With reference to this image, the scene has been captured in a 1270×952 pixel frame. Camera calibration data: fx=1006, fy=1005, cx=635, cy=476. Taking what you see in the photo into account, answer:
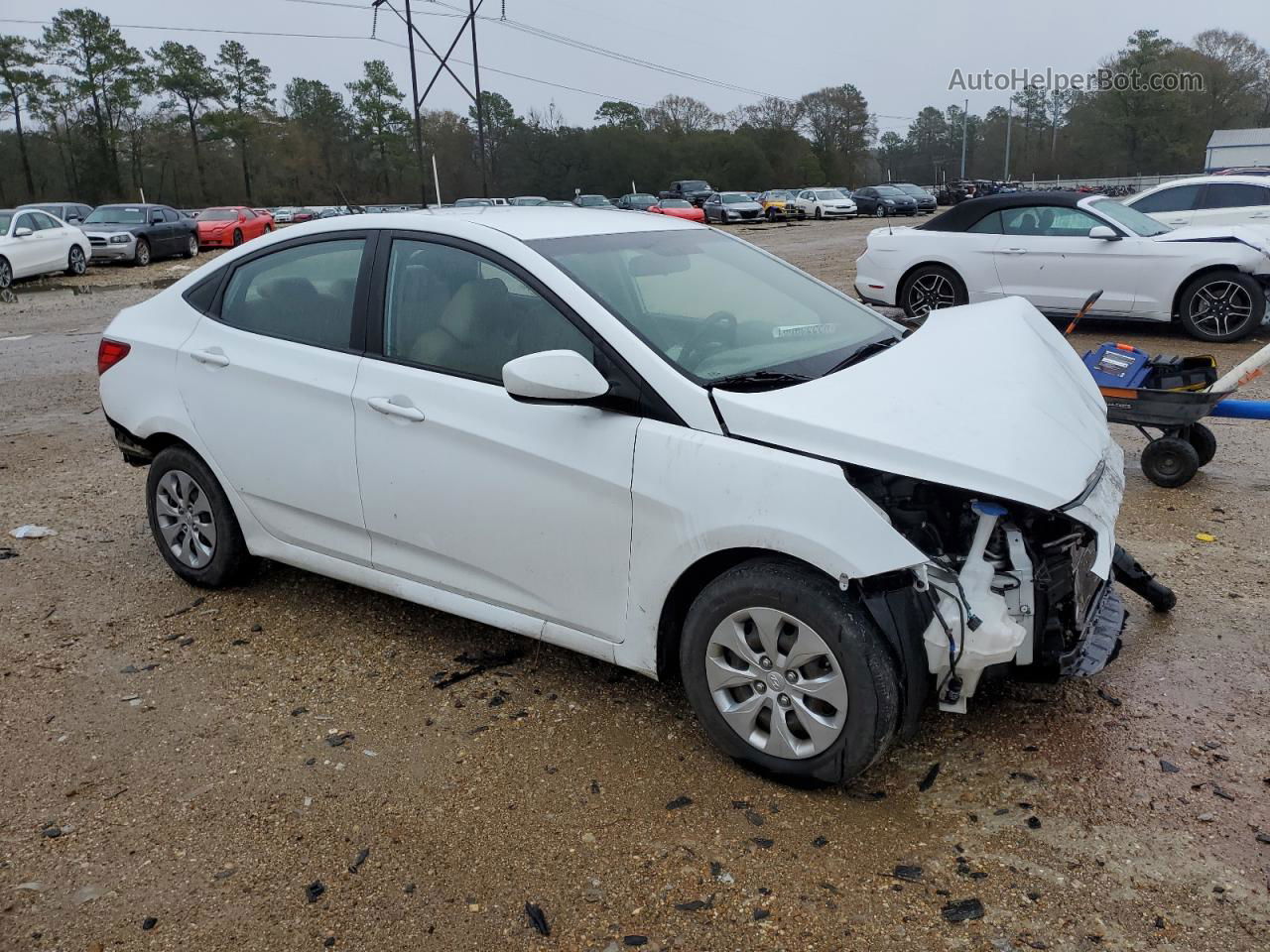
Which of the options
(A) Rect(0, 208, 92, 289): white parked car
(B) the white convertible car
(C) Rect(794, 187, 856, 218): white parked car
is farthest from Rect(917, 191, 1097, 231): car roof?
(C) Rect(794, 187, 856, 218): white parked car

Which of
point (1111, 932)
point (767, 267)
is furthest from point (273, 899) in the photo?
point (767, 267)

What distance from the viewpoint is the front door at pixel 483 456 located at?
3.26m

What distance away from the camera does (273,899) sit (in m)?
2.71

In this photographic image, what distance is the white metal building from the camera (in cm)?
6612

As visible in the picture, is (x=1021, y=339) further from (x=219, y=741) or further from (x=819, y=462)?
(x=219, y=741)

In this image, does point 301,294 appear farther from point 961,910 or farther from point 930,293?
point 930,293

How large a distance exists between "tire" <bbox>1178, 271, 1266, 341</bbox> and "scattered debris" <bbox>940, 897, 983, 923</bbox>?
956 centimetres

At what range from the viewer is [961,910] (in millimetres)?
2564

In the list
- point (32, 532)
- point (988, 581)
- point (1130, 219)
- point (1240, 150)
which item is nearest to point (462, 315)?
point (988, 581)

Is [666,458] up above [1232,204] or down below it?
below

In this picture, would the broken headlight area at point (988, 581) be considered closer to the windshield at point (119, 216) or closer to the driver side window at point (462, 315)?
the driver side window at point (462, 315)

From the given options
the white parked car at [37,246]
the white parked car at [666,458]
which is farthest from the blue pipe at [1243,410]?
the white parked car at [37,246]

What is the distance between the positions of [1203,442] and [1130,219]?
5.67 m

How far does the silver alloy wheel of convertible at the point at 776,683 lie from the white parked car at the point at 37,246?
21.1 m
